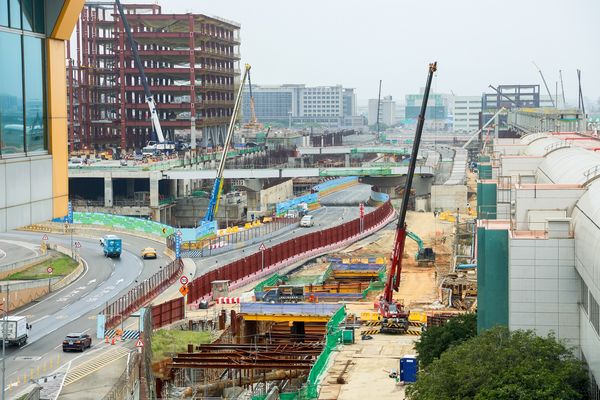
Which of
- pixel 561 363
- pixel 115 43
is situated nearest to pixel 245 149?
pixel 115 43

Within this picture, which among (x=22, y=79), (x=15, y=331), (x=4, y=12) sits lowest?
(x=15, y=331)

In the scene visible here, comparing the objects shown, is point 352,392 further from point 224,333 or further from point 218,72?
point 218,72

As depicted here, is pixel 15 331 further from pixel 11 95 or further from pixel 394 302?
pixel 11 95

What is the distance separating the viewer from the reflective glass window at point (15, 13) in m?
15.6

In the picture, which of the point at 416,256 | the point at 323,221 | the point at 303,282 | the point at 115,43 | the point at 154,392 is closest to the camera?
the point at 154,392

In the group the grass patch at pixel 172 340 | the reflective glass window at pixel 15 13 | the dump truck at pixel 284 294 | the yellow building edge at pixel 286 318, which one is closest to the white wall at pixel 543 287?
the reflective glass window at pixel 15 13

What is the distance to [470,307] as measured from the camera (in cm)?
5841

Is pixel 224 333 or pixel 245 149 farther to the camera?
→ pixel 245 149

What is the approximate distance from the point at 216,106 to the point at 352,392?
14385 cm

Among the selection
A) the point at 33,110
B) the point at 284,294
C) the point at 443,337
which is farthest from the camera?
the point at 284,294

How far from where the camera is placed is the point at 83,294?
235 feet

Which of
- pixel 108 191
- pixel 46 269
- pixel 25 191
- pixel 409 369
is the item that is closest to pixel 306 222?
pixel 108 191

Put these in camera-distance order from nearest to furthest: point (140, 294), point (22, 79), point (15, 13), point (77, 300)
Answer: point (15, 13) → point (22, 79) → point (140, 294) → point (77, 300)

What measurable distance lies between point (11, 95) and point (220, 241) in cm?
8357
